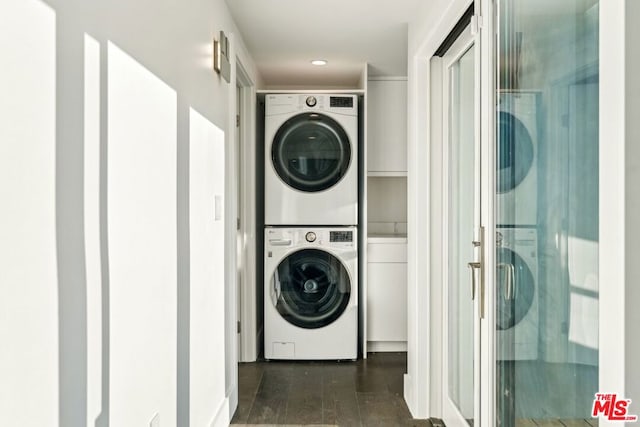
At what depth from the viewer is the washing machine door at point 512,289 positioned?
163 cm

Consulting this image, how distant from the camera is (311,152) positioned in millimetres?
4273

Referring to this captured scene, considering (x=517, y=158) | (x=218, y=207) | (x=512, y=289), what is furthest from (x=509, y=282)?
(x=218, y=207)

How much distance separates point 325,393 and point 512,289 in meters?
2.04

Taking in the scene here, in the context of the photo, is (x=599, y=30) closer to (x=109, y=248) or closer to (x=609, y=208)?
(x=609, y=208)

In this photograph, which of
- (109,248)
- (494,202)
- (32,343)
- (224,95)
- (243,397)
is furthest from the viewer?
(243,397)

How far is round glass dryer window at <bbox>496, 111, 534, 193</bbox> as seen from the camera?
1.64 meters

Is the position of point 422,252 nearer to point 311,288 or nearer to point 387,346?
point 311,288

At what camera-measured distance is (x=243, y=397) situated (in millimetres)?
3414

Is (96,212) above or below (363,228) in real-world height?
above

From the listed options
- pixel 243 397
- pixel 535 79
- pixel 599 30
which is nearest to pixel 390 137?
pixel 243 397

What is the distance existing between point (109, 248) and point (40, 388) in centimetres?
42

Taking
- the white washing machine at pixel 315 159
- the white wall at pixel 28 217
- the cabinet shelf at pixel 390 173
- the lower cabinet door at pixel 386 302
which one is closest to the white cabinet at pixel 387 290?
the lower cabinet door at pixel 386 302

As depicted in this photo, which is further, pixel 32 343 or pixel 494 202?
pixel 494 202

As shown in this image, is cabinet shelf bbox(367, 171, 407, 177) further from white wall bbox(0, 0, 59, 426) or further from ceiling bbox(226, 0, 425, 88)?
white wall bbox(0, 0, 59, 426)
